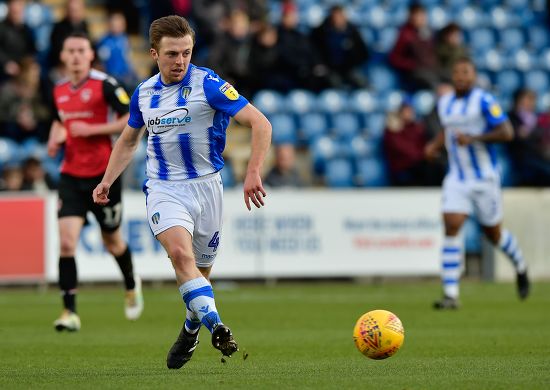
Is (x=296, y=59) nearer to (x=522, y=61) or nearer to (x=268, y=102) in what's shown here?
(x=268, y=102)

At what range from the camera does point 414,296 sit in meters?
15.2

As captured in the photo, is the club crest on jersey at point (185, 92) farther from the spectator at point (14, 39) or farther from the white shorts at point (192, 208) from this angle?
the spectator at point (14, 39)

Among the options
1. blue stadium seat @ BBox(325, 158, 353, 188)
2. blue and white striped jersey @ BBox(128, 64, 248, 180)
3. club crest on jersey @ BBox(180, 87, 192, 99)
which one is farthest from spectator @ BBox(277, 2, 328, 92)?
club crest on jersey @ BBox(180, 87, 192, 99)

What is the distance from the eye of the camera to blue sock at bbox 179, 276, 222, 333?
7074mm

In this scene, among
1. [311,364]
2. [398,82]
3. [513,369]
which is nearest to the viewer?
[513,369]

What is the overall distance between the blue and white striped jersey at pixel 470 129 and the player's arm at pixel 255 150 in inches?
256

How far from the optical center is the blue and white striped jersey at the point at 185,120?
746cm

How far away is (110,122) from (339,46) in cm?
1030

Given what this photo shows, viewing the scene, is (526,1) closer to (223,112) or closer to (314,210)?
(314,210)

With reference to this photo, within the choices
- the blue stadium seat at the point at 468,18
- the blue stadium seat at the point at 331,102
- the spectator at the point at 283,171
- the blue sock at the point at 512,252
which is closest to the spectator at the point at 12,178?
the spectator at the point at 283,171

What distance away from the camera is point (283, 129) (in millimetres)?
19891

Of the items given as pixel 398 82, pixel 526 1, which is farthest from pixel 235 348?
pixel 526 1

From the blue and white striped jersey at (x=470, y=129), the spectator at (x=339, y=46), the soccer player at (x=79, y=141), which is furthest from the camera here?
the spectator at (x=339, y=46)

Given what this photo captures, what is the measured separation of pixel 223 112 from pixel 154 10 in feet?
44.3
